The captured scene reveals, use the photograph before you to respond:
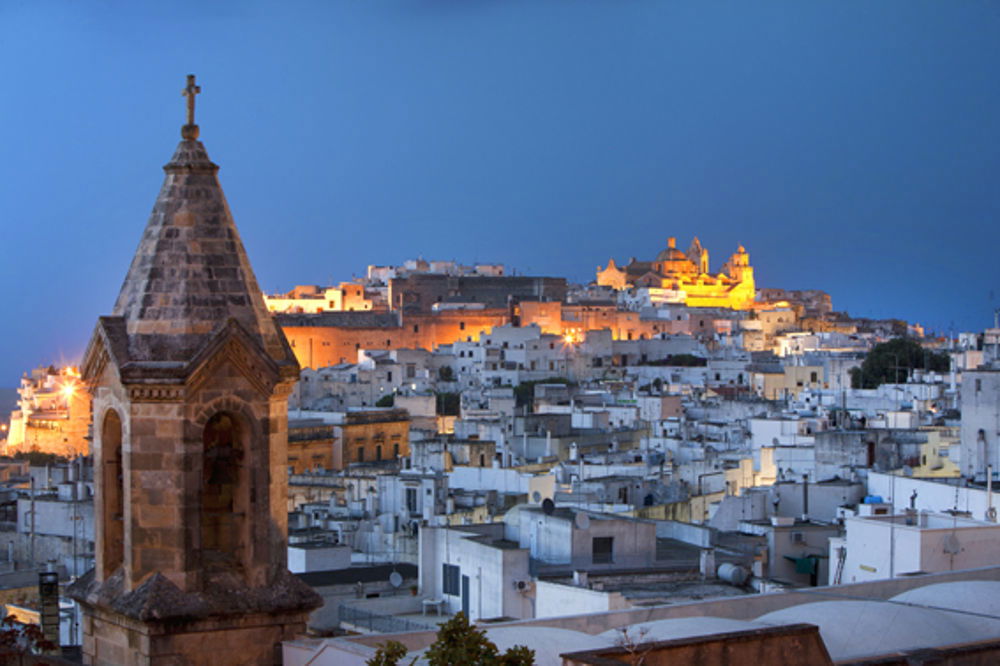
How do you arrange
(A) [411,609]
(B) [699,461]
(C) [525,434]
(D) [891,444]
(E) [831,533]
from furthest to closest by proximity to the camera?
(C) [525,434]
(B) [699,461]
(D) [891,444]
(E) [831,533]
(A) [411,609]

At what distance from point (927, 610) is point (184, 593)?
13.9 ft

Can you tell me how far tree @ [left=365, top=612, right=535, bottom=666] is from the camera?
20.4ft

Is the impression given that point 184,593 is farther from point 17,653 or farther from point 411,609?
point 411,609

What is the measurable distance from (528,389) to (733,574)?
141ft

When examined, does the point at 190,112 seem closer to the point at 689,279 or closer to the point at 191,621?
the point at 191,621

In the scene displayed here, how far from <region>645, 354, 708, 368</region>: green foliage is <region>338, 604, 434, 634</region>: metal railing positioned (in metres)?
56.5

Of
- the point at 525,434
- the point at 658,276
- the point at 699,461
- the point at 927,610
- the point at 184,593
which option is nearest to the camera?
the point at 184,593

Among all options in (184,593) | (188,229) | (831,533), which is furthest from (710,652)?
(831,533)

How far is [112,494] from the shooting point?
7.73 meters

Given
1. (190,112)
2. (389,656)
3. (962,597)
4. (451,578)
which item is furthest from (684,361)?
(389,656)

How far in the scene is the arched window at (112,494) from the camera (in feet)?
25.2

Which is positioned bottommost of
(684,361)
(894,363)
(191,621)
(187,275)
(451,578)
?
(451,578)

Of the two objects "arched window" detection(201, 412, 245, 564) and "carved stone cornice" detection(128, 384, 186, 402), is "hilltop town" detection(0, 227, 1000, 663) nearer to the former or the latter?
"arched window" detection(201, 412, 245, 564)

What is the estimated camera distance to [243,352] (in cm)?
751
